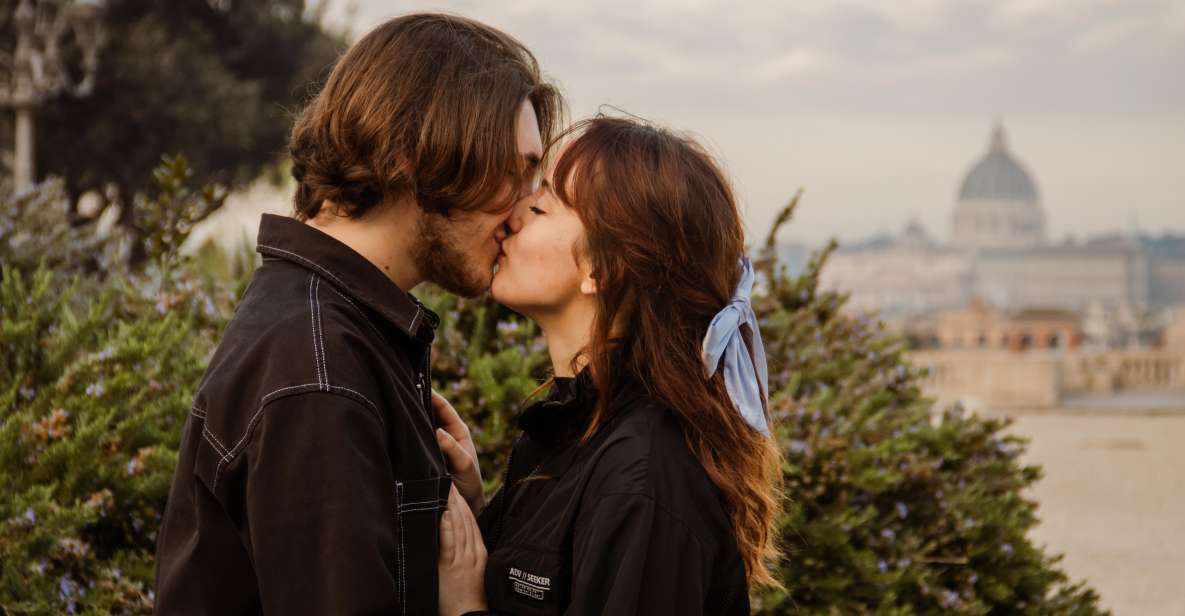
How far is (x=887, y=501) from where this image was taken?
3686 mm

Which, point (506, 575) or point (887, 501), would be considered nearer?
point (506, 575)

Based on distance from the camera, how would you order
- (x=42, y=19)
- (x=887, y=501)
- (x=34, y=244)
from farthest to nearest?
(x=42, y=19) < (x=34, y=244) < (x=887, y=501)

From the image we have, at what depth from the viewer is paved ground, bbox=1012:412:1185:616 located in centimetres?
923

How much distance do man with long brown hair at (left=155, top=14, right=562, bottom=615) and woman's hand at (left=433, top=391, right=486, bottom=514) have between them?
0.45 ft

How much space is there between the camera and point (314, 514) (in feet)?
5.14

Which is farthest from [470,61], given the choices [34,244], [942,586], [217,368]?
[34,244]

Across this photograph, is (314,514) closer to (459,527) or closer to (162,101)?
(459,527)

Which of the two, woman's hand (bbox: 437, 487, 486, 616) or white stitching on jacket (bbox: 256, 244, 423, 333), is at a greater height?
white stitching on jacket (bbox: 256, 244, 423, 333)

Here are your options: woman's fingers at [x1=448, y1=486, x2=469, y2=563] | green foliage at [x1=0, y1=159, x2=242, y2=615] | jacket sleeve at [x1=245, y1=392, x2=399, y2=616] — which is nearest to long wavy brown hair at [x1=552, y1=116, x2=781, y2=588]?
woman's fingers at [x1=448, y1=486, x2=469, y2=563]

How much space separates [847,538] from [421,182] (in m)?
1.89

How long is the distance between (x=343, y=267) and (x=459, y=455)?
1.81ft

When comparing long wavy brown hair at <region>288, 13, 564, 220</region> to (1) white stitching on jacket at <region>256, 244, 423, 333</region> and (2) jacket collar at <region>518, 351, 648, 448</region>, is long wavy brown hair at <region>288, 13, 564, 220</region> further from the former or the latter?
(2) jacket collar at <region>518, 351, 648, 448</region>

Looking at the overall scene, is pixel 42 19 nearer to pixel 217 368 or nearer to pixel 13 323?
pixel 13 323

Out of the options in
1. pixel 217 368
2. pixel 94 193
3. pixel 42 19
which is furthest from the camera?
pixel 94 193
